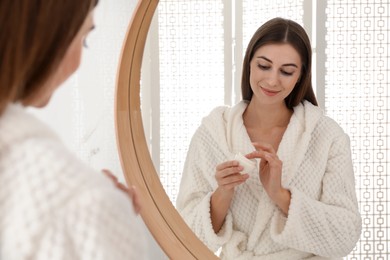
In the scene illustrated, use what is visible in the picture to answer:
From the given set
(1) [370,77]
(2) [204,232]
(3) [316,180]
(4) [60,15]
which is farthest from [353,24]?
(4) [60,15]

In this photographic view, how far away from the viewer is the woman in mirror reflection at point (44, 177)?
364 millimetres

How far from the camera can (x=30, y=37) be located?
1.23ft

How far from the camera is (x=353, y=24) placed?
0.80m

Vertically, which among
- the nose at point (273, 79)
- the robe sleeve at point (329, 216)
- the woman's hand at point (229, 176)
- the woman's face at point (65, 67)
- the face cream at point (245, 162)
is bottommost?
the robe sleeve at point (329, 216)

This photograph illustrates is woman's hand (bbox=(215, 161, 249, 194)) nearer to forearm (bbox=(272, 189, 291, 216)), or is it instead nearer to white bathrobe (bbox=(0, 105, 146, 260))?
forearm (bbox=(272, 189, 291, 216))

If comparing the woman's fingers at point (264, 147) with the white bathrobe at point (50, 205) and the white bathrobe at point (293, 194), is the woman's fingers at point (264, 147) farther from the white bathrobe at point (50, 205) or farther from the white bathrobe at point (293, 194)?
the white bathrobe at point (50, 205)

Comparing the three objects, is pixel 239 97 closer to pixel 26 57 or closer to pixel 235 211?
pixel 235 211

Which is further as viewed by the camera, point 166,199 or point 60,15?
point 166,199

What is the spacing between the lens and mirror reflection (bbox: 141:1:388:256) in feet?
2.64

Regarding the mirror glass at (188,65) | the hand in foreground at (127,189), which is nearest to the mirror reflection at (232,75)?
the mirror glass at (188,65)

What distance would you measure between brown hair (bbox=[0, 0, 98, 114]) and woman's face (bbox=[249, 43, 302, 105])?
1.53 feet

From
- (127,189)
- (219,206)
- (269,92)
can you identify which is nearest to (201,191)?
(219,206)

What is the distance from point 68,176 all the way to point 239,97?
49 centimetres

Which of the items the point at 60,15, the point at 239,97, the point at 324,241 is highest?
the point at 60,15
